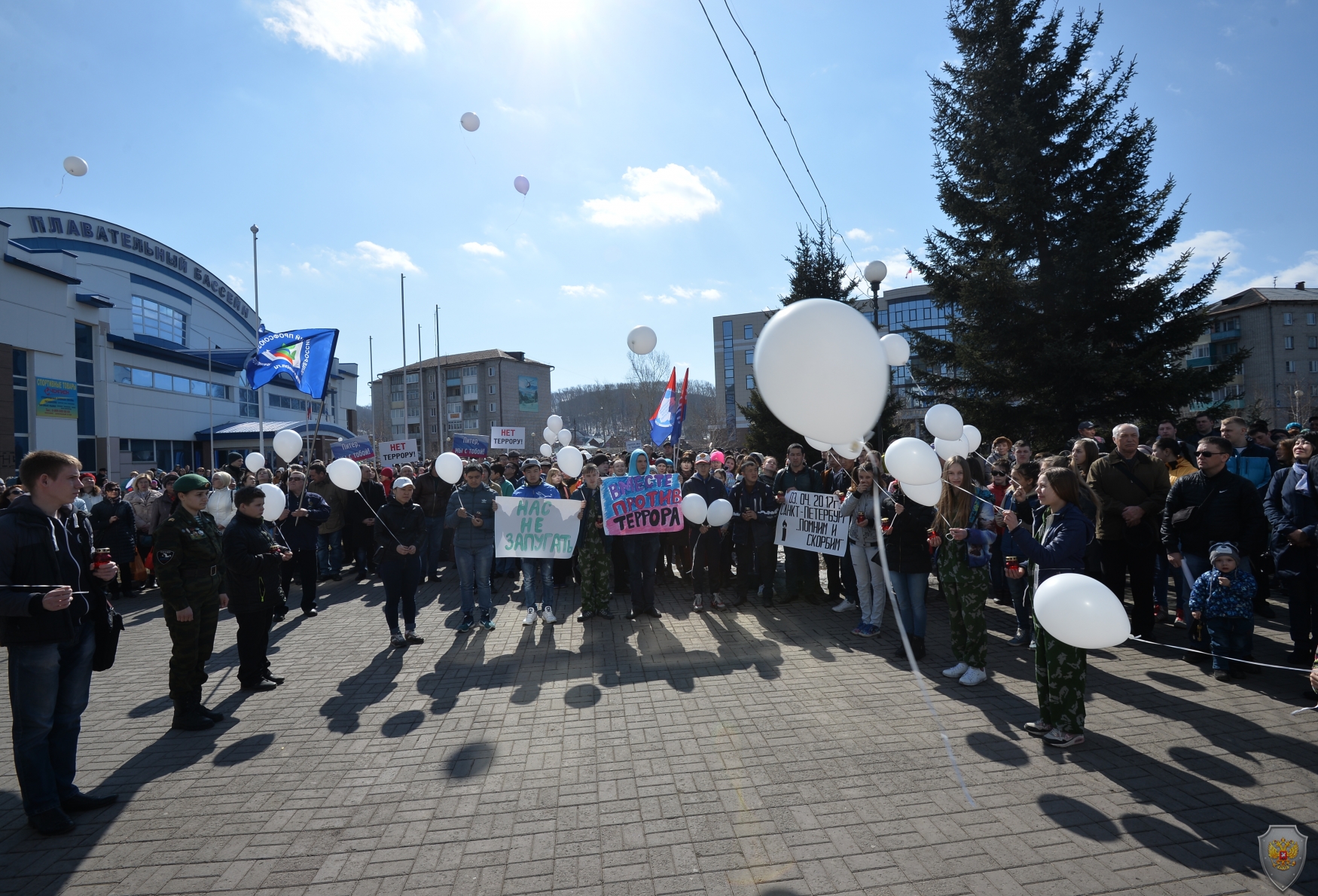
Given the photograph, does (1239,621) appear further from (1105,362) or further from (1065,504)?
(1105,362)

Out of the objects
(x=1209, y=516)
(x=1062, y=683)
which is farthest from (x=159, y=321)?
(x=1209, y=516)

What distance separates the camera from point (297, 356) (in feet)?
48.6

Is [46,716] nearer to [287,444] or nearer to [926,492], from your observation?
[926,492]

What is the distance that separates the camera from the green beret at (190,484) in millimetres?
5418

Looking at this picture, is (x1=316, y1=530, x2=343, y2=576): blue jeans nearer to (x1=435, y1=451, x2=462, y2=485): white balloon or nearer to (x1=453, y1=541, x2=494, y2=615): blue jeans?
(x1=435, y1=451, x2=462, y2=485): white balloon

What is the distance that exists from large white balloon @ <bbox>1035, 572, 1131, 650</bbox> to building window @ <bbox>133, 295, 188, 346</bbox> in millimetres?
41464

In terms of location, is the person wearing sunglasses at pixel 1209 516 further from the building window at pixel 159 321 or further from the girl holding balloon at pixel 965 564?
the building window at pixel 159 321

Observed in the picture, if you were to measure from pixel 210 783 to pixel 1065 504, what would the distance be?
6234 mm

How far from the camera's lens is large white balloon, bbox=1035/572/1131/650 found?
3.72 m

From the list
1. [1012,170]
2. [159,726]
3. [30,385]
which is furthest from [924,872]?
[30,385]

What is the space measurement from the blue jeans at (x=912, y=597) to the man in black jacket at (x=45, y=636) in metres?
6.37

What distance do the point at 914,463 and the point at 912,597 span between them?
1924mm

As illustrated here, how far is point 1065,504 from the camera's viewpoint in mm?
4719

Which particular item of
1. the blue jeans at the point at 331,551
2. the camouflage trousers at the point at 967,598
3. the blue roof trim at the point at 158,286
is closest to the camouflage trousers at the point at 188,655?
the camouflage trousers at the point at 967,598
